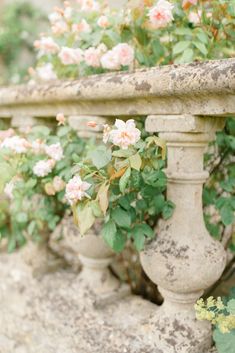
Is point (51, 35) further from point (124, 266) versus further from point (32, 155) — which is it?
point (124, 266)

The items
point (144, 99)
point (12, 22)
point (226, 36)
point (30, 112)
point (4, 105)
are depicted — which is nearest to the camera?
point (144, 99)

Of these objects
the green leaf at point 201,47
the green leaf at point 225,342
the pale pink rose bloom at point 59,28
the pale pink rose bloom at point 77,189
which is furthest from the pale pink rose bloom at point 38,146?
the green leaf at point 225,342

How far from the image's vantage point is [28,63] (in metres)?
5.31

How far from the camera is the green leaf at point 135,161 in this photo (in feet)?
4.02

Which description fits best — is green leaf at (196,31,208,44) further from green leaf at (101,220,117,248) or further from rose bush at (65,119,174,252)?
green leaf at (101,220,117,248)

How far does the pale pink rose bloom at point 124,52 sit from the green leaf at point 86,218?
2.31 ft

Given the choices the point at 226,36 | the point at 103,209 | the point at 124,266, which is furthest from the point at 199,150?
the point at 124,266

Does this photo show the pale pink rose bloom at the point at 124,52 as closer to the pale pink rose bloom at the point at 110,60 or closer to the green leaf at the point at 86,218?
the pale pink rose bloom at the point at 110,60

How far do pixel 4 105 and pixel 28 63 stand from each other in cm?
335

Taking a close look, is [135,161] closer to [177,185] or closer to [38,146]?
[177,185]

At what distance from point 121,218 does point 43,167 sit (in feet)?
1.49

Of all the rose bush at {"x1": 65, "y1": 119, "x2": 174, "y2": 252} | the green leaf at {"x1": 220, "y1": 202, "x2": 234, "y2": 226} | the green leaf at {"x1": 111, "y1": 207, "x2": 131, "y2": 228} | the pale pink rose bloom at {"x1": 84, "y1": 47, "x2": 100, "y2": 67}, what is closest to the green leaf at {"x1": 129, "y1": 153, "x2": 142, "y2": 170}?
the rose bush at {"x1": 65, "y1": 119, "x2": 174, "y2": 252}

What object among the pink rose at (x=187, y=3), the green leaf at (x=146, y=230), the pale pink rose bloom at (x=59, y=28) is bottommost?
the green leaf at (x=146, y=230)

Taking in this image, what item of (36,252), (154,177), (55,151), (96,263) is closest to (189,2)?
(154,177)
